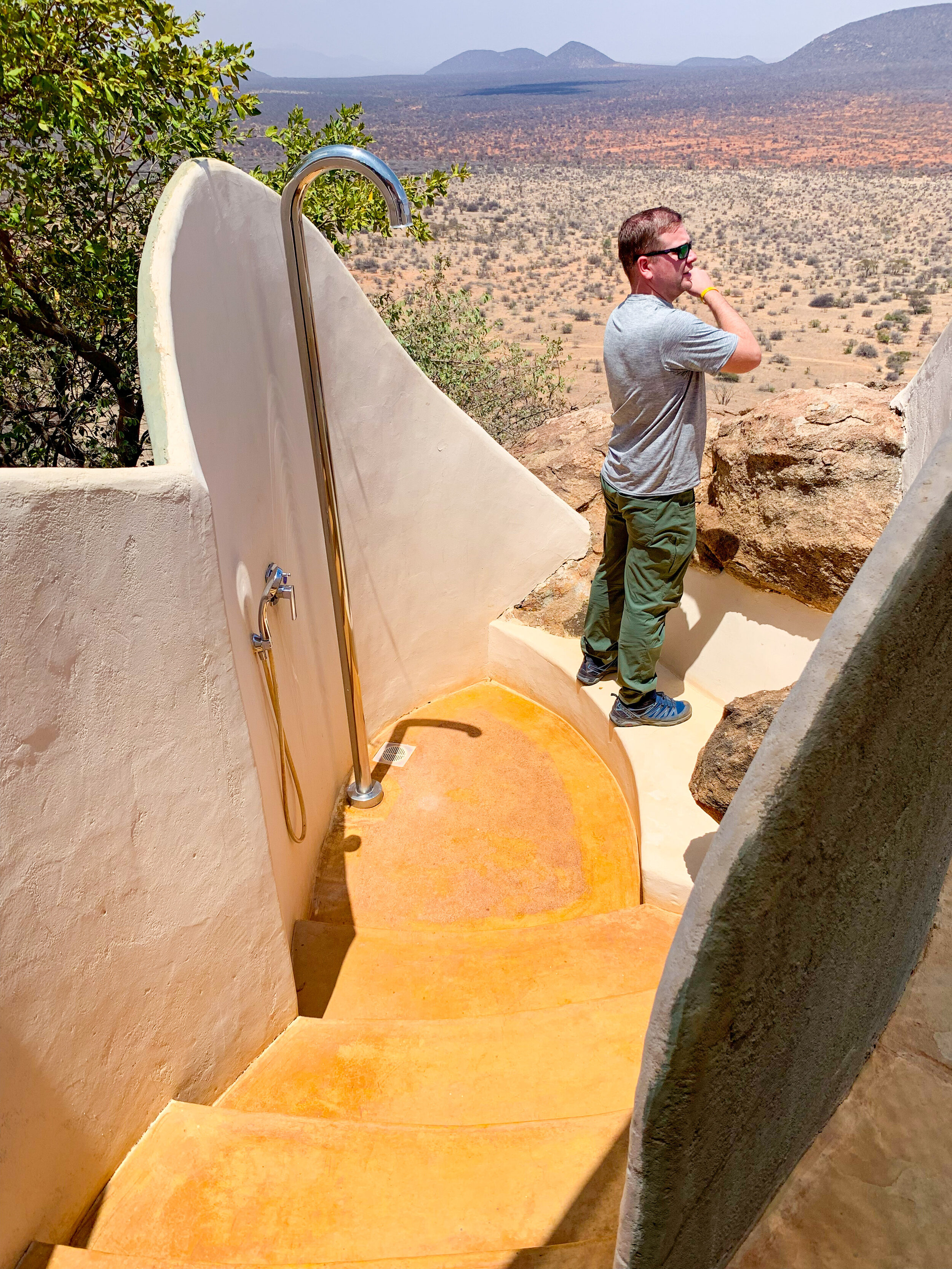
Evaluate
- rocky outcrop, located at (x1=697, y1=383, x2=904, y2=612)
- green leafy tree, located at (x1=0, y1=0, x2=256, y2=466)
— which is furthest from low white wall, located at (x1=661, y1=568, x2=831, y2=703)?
green leafy tree, located at (x1=0, y1=0, x2=256, y2=466)

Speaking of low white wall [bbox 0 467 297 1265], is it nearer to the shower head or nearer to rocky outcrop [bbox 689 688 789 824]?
the shower head

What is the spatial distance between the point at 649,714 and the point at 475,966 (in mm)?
1388

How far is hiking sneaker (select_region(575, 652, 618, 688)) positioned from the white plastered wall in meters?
1.33

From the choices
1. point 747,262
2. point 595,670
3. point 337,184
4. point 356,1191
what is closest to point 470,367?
point 337,184

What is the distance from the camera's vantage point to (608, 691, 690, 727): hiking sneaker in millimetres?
3898

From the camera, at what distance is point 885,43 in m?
131

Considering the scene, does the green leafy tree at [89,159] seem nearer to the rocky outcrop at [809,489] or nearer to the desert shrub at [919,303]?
the rocky outcrop at [809,489]

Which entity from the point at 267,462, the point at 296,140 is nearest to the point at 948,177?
the point at 296,140

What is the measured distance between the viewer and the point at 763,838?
75cm

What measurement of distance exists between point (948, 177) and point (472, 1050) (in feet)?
137

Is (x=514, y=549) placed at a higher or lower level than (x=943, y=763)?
lower

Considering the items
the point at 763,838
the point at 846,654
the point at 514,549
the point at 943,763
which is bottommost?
the point at 514,549

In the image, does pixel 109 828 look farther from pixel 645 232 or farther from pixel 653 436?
pixel 645 232

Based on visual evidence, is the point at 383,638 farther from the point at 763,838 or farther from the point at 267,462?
the point at 763,838
